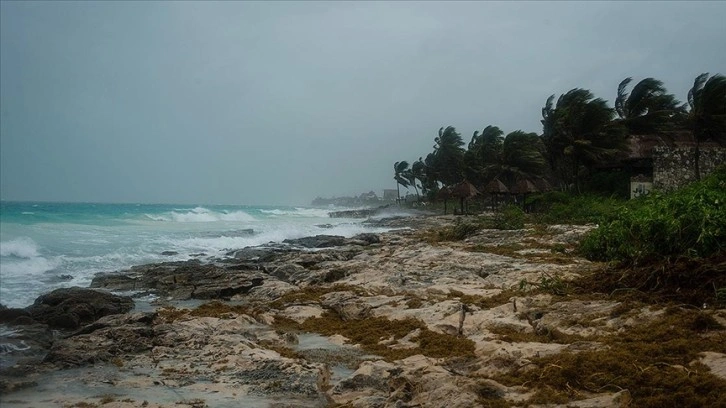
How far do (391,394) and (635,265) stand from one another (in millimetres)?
4462

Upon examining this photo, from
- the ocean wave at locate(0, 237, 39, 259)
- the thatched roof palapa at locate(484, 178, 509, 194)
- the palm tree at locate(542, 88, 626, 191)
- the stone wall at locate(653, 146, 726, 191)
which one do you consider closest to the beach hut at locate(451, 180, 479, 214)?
the thatched roof palapa at locate(484, 178, 509, 194)

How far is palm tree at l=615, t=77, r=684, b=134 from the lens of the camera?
30969mm

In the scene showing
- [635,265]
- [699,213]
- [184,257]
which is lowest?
[184,257]

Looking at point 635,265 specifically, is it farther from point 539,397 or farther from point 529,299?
point 539,397

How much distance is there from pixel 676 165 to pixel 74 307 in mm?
25780

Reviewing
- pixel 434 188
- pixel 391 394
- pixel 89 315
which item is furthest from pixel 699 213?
pixel 434 188

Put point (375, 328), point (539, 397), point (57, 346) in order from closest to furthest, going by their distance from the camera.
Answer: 1. point (539, 397)
2. point (57, 346)
3. point (375, 328)

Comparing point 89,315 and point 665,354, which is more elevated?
point 665,354

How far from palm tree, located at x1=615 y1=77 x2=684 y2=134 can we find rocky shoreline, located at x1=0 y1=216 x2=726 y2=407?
24.8 m

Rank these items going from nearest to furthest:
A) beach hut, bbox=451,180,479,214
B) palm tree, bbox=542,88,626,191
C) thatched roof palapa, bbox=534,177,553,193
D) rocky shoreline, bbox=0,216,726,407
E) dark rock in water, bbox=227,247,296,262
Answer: rocky shoreline, bbox=0,216,726,407 < dark rock in water, bbox=227,247,296,262 < palm tree, bbox=542,88,626,191 < beach hut, bbox=451,180,479,214 < thatched roof palapa, bbox=534,177,553,193

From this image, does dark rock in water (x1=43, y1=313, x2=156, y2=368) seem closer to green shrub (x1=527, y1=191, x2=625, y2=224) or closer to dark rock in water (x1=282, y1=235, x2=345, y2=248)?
dark rock in water (x1=282, y1=235, x2=345, y2=248)

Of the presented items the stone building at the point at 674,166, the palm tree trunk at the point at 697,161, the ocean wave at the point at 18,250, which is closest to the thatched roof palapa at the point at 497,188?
the stone building at the point at 674,166

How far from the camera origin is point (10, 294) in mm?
11570

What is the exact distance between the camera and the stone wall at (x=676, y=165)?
23.4 metres
